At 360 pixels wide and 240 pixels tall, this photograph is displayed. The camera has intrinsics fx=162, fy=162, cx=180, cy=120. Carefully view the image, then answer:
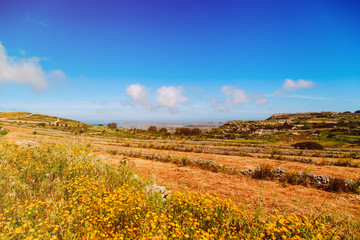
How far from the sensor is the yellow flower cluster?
12.2 ft

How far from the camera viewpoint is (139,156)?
65.4 ft

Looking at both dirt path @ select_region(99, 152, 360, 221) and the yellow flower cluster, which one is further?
dirt path @ select_region(99, 152, 360, 221)

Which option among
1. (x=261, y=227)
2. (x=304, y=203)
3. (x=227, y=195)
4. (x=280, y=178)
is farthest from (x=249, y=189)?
(x=261, y=227)

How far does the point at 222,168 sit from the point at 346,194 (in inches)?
299

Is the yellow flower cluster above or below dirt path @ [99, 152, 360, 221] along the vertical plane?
above

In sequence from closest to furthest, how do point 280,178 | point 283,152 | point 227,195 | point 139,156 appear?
1. point 227,195
2. point 280,178
3. point 139,156
4. point 283,152

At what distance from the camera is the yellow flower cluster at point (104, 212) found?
3719 mm

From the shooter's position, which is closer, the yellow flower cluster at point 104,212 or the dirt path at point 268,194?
the yellow flower cluster at point 104,212

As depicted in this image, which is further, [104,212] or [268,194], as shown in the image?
[268,194]

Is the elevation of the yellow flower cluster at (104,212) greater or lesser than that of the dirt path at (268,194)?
greater

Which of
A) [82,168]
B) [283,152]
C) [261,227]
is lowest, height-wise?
[283,152]

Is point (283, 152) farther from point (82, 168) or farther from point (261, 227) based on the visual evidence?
point (82, 168)

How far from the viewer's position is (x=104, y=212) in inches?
179

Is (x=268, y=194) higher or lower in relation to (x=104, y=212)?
lower
